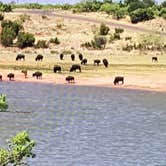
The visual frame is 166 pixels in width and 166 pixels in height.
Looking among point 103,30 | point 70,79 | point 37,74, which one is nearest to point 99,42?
point 103,30

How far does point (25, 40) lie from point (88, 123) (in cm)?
3112

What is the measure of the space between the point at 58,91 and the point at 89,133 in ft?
44.4

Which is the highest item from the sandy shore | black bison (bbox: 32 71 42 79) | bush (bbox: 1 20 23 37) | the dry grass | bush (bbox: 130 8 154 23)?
bush (bbox: 130 8 154 23)

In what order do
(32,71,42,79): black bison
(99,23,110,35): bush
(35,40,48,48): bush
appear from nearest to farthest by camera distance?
(32,71,42,79): black bison → (35,40,48,48): bush → (99,23,110,35): bush

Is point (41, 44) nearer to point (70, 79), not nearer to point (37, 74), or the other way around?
point (37, 74)

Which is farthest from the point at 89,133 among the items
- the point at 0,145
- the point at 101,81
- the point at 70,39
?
the point at 70,39

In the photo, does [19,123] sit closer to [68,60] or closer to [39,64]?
[39,64]

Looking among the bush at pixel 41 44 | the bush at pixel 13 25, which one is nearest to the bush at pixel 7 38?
the bush at pixel 13 25

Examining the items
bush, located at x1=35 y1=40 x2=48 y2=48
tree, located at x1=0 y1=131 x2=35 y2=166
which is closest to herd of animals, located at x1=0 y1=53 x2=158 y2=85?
bush, located at x1=35 y1=40 x2=48 y2=48

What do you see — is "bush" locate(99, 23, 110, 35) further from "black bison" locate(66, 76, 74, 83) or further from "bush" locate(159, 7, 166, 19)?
"black bison" locate(66, 76, 74, 83)

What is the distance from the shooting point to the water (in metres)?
19.4

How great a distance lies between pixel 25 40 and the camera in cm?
5688

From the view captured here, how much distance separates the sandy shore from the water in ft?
4.23

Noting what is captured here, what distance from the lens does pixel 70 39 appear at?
197ft
